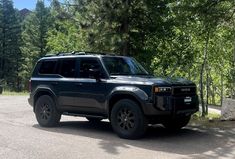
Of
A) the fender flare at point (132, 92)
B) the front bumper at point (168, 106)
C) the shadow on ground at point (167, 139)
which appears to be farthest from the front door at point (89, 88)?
the front bumper at point (168, 106)

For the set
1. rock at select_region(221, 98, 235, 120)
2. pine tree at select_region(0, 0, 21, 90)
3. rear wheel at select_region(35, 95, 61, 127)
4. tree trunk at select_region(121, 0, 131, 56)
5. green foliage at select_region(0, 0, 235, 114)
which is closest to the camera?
rear wheel at select_region(35, 95, 61, 127)

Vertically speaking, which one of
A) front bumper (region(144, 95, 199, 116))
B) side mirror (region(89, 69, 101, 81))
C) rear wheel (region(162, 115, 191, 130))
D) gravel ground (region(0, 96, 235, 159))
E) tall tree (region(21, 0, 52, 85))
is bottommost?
gravel ground (region(0, 96, 235, 159))

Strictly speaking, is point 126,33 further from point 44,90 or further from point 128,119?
point 128,119

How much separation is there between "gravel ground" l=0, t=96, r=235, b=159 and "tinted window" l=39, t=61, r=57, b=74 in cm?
149

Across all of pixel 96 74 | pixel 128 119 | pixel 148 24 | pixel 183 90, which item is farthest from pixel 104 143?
pixel 148 24

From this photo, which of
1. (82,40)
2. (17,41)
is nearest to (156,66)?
(82,40)

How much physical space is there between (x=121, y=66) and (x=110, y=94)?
3.74ft

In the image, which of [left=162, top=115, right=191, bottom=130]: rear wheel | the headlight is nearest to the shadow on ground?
[left=162, top=115, right=191, bottom=130]: rear wheel

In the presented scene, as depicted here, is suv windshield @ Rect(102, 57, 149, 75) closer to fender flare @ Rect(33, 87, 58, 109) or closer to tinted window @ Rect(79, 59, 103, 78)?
tinted window @ Rect(79, 59, 103, 78)

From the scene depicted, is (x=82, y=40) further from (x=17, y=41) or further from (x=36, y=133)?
(x=17, y=41)

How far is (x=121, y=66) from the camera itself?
11.0 m

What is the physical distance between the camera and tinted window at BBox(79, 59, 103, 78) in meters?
10.9

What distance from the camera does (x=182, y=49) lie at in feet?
62.4

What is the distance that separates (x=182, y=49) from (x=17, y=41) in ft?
Result: 191
